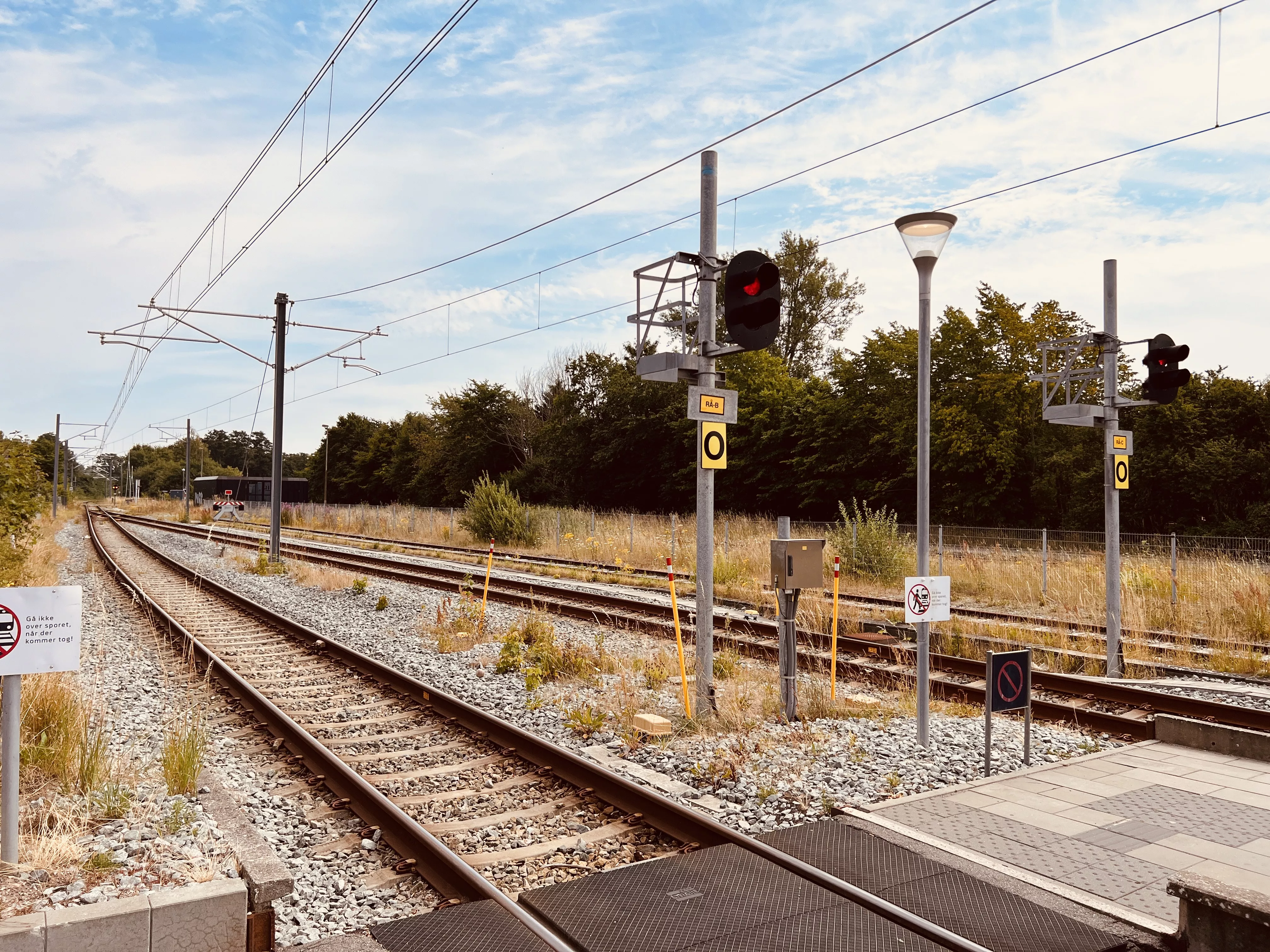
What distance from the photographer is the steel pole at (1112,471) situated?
1063 cm

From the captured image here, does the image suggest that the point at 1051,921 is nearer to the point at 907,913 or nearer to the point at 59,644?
the point at 907,913

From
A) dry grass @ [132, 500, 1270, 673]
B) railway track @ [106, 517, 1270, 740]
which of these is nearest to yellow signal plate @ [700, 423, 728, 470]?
railway track @ [106, 517, 1270, 740]

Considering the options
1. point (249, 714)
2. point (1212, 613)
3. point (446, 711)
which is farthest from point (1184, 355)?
point (249, 714)

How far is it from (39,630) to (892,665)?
931 cm

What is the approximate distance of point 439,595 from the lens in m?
18.3

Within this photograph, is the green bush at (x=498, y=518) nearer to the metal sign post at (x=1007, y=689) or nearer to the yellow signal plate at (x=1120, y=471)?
the yellow signal plate at (x=1120, y=471)

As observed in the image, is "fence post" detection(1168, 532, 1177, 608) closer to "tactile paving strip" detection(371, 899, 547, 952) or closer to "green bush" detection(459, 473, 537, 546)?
Result: "tactile paving strip" detection(371, 899, 547, 952)

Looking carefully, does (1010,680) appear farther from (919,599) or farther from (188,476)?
(188,476)

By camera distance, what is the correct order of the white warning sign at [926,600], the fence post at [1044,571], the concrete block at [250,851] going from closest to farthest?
1. the concrete block at [250,851]
2. the white warning sign at [926,600]
3. the fence post at [1044,571]

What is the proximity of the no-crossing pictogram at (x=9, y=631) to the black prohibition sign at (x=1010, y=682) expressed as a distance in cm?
646

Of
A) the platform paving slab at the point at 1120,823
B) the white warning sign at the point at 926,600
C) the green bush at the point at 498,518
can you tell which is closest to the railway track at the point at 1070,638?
the platform paving slab at the point at 1120,823

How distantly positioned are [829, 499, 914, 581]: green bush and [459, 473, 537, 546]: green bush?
555 inches

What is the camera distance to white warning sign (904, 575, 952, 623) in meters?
7.40

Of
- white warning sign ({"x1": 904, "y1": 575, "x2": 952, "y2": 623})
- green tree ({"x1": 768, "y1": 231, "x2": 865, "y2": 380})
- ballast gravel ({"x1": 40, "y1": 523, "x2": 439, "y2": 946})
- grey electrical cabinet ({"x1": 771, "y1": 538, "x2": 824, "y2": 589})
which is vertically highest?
green tree ({"x1": 768, "y1": 231, "x2": 865, "y2": 380})
